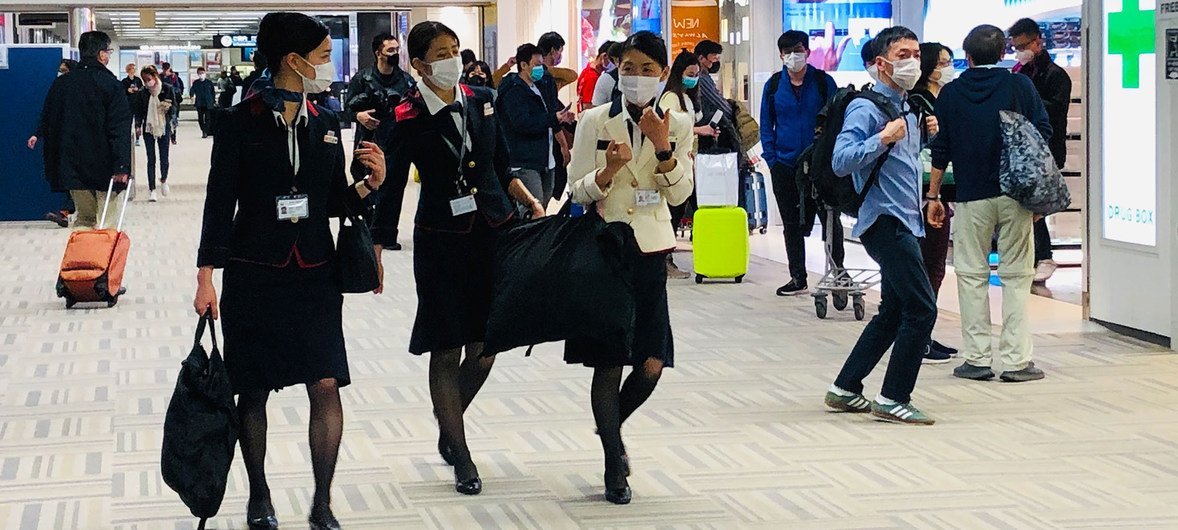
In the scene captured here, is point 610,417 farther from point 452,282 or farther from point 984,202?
point 984,202

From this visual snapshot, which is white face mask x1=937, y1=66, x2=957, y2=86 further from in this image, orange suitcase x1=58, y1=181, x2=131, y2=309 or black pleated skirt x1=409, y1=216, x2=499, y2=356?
orange suitcase x1=58, y1=181, x2=131, y2=309

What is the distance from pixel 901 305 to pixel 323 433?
2448mm

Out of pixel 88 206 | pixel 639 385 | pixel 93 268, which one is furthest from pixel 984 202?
pixel 88 206

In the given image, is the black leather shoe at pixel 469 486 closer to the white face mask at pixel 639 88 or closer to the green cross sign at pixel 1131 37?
the white face mask at pixel 639 88

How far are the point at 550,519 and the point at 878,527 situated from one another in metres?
0.91

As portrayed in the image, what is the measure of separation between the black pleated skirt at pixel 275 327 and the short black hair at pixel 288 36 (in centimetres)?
55

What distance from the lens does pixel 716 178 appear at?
404 inches

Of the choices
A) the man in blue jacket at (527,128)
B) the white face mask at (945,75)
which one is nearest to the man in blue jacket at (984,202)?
the white face mask at (945,75)

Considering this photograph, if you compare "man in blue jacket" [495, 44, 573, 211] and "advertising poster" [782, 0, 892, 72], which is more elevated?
"advertising poster" [782, 0, 892, 72]

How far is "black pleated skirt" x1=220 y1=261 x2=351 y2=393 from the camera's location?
13.7ft

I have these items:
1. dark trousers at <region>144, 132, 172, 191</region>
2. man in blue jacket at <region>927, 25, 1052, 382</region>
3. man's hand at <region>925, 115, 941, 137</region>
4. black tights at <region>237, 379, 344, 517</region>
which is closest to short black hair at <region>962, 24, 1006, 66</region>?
man in blue jacket at <region>927, 25, 1052, 382</region>

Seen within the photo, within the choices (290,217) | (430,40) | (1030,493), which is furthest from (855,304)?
(290,217)

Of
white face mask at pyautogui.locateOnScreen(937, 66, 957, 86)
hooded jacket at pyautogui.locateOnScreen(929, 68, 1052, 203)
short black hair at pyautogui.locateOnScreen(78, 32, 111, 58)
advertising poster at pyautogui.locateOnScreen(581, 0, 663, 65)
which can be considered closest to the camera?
hooded jacket at pyautogui.locateOnScreen(929, 68, 1052, 203)

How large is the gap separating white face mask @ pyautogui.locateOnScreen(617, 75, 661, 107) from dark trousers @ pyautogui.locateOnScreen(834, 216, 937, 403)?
1350 mm
